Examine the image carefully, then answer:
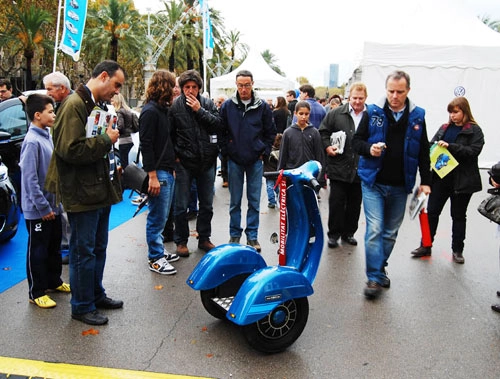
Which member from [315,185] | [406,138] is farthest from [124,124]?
[315,185]

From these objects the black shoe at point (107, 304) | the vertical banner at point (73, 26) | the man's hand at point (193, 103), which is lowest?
the black shoe at point (107, 304)

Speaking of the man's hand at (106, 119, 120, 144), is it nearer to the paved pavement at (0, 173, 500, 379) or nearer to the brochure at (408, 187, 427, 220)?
the paved pavement at (0, 173, 500, 379)

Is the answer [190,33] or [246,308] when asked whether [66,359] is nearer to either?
[246,308]

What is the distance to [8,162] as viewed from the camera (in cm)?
686

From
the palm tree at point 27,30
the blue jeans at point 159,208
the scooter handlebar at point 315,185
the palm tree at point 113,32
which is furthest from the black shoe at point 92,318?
the palm tree at point 113,32

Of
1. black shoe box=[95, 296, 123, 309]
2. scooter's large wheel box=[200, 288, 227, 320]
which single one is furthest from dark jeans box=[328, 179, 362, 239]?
black shoe box=[95, 296, 123, 309]

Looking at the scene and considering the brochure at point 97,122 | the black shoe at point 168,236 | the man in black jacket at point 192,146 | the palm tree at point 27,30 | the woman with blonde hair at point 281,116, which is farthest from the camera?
the palm tree at point 27,30

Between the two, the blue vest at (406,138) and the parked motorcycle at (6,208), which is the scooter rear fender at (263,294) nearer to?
the blue vest at (406,138)

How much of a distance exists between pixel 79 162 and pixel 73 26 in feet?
27.3

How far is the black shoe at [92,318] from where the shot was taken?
12.2 ft

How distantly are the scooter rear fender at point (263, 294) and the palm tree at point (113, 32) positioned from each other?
116 ft

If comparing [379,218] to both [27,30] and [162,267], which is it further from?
[27,30]

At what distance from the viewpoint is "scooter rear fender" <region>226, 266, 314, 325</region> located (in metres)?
3.06

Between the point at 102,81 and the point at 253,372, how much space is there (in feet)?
8.04
